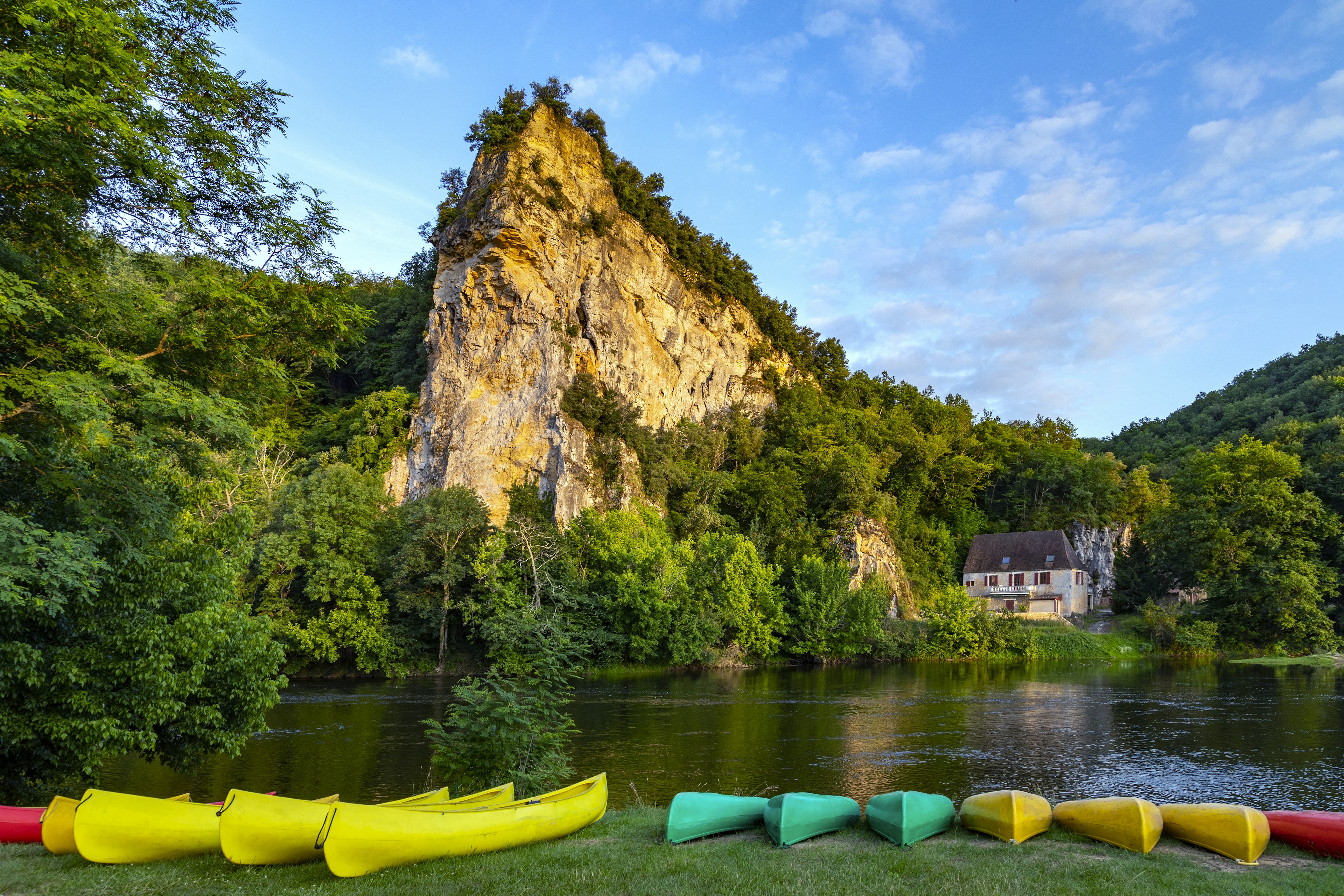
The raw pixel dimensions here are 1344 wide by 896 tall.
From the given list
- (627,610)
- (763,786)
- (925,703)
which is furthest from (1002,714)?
(627,610)

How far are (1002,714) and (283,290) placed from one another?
25.3 metres

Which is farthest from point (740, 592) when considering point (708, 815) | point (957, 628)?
point (708, 815)

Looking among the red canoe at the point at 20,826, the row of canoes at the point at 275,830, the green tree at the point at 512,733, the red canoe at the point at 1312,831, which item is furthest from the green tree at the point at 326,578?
the red canoe at the point at 1312,831

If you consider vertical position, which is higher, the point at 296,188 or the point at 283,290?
the point at 296,188

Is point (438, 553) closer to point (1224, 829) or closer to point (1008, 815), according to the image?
point (1008, 815)

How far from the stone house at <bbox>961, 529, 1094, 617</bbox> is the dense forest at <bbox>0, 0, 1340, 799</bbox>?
10.5ft

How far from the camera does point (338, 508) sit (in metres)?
40.9

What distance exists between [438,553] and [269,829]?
35.8 m

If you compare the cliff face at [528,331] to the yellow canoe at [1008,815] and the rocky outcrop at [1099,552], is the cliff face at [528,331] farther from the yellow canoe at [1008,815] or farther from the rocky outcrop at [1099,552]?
the yellow canoe at [1008,815]

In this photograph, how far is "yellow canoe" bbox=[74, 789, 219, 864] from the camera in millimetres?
7605

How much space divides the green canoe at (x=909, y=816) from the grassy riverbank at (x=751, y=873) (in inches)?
6.9

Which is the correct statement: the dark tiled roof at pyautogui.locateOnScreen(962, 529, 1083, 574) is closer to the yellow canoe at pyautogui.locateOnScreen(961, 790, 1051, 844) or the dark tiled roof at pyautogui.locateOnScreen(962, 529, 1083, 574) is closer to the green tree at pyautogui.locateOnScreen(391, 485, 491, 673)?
the green tree at pyautogui.locateOnScreen(391, 485, 491, 673)

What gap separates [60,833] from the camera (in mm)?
8008

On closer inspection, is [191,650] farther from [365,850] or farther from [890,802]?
[890,802]
